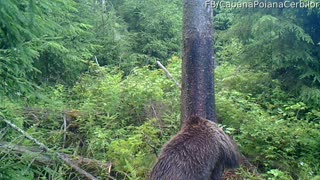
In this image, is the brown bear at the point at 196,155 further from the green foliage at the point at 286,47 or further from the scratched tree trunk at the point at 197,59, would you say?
the green foliage at the point at 286,47

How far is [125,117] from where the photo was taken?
6625 mm

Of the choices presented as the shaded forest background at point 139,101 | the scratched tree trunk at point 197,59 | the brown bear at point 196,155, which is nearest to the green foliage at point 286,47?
the shaded forest background at point 139,101

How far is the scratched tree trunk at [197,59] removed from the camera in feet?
17.1

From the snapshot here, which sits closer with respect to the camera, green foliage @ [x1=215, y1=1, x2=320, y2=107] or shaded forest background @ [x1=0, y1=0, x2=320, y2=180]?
shaded forest background @ [x1=0, y1=0, x2=320, y2=180]

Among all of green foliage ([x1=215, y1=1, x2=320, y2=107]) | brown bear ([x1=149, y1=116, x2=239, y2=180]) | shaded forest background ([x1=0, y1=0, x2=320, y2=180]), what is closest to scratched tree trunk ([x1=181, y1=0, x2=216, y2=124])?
shaded forest background ([x1=0, y1=0, x2=320, y2=180])

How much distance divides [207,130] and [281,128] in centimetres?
215

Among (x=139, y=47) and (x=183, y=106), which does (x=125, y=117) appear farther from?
(x=139, y=47)

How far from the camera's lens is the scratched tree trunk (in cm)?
523

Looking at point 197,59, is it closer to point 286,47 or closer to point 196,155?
point 196,155

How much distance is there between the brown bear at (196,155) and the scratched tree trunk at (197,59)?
3.48 ft

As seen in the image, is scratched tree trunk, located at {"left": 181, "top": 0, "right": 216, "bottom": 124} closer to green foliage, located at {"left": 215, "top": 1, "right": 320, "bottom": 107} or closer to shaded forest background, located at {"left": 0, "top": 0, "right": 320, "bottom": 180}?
shaded forest background, located at {"left": 0, "top": 0, "right": 320, "bottom": 180}

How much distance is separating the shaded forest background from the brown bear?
1.03 meters

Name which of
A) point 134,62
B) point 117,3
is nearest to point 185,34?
point 134,62

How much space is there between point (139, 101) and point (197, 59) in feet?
5.54
